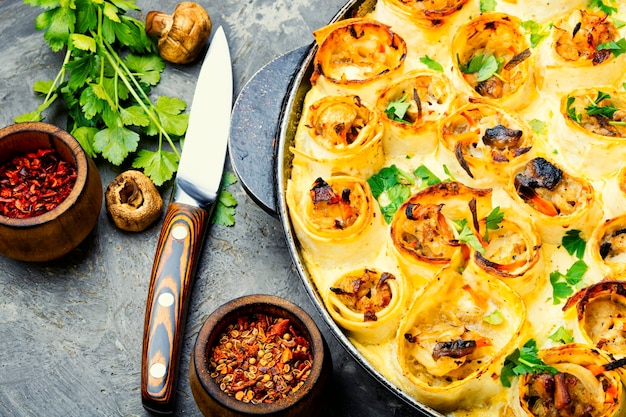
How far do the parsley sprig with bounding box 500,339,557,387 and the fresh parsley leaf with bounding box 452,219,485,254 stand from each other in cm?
47

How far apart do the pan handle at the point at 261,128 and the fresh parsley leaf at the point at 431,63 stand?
721 mm

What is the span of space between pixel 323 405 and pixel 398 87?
173 cm

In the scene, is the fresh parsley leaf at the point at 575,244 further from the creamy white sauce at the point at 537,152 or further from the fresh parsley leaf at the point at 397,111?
the fresh parsley leaf at the point at 397,111

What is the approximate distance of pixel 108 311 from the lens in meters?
5.09

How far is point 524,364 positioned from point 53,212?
2.63 metres

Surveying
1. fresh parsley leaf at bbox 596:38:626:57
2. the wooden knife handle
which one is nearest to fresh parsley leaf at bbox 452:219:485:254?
fresh parsley leaf at bbox 596:38:626:57

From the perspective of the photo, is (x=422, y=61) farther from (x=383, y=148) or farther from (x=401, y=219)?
(x=401, y=219)

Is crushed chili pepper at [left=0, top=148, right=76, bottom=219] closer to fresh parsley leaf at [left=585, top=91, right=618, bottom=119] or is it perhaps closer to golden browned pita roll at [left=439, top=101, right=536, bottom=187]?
golden browned pita roll at [left=439, top=101, right=536, bottom=187]

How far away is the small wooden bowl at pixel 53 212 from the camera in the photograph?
15.7 ft

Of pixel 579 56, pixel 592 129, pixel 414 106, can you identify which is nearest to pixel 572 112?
pixel 592 129

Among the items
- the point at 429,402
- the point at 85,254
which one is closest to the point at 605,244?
the point at 429,402

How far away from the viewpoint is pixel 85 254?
5.26 m

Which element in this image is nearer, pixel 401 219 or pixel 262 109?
pixel 401 219

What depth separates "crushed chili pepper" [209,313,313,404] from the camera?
439 centimetres
